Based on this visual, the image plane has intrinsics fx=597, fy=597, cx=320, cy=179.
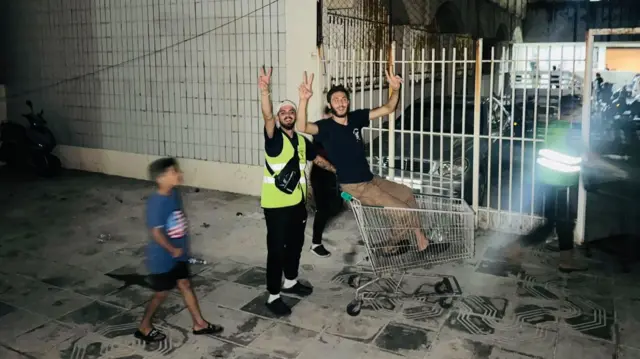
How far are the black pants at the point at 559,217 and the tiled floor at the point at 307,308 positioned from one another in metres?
0.32

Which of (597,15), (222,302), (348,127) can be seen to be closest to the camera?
(222,302)

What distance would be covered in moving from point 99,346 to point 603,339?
393 cm

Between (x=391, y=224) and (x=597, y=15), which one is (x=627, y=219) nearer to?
(x=391, y=224)

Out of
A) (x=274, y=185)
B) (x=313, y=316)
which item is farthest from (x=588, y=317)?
(x=274, y=185)

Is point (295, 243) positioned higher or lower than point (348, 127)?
lower

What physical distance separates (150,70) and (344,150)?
19.6 feet

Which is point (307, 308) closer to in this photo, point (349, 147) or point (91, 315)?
point (349, 147)

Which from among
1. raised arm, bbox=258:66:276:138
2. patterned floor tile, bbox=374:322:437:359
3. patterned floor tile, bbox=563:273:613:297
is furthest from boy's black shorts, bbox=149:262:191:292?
patterned floor tile, bbox=563:273:613:297

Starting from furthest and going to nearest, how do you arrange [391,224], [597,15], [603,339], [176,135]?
[597,15], [176,135], [391,224], [603,339]

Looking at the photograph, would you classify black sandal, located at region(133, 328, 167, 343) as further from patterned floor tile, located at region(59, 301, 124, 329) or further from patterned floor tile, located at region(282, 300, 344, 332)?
patterned floor tile, located at region(282, 300, 344, 332)

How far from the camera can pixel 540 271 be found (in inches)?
242

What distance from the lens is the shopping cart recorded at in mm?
5055

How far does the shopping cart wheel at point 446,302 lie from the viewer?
5.27m

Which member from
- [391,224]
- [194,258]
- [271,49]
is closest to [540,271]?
[391,224]
